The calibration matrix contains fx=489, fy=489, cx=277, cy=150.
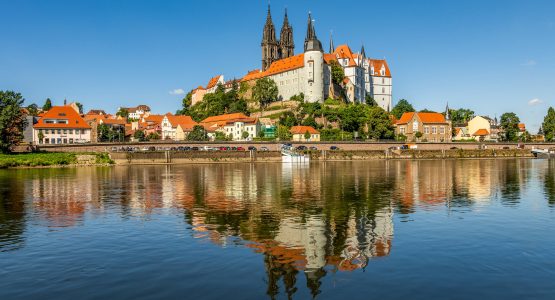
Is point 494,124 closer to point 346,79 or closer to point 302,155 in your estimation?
point 346,79

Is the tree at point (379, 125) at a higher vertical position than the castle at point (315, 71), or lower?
lower

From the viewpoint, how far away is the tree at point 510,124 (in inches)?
5822

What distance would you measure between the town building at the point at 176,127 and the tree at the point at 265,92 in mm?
23850

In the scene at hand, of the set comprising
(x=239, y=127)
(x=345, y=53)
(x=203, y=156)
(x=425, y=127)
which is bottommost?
(x=203, y=156)

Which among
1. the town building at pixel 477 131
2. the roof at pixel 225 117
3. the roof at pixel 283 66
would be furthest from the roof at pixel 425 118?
the roof at pixel 225 117

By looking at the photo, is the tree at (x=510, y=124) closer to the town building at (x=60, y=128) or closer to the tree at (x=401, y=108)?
the tree at (x=401, y=108)

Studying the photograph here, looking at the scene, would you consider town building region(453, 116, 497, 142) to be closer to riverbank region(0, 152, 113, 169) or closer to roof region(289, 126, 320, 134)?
roof region(289, 126, 320, 134)

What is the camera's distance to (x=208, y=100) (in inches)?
7239

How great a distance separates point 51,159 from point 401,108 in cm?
12402

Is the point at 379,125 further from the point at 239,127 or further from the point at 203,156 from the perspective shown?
the point at 203,156

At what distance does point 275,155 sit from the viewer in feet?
337

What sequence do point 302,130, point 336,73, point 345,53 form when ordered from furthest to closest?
1. point 345,53
2. point 336,73
3. point 302,130

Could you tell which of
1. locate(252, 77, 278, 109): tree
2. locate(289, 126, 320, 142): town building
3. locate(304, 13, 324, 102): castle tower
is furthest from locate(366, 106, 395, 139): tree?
locate(252, 77, 278, 109): tree

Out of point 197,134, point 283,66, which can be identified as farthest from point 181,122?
point 283,66
